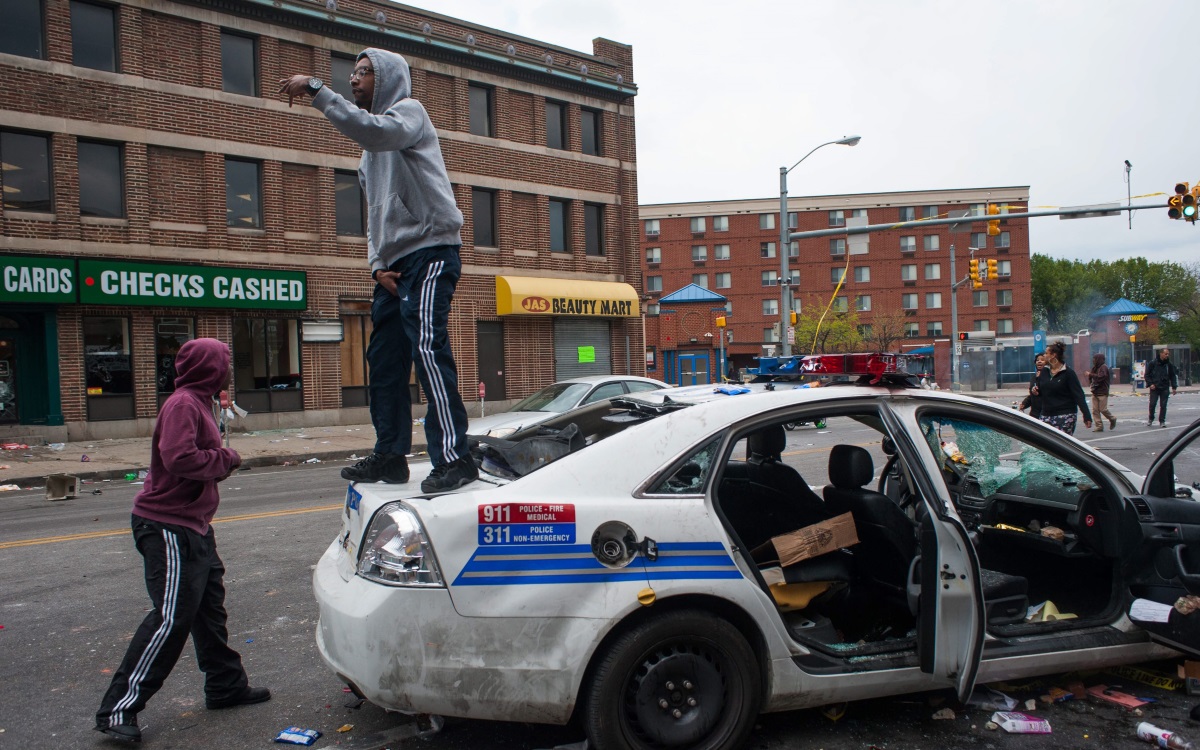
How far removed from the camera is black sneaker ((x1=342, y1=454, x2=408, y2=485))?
3832 millimetres

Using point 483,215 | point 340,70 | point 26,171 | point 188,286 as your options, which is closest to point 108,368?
point 188,286

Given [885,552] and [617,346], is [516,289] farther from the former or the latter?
[885,552]

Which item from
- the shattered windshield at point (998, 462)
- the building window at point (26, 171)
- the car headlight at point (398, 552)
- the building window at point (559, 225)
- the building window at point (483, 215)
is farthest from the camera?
the building window at point (559, 225)

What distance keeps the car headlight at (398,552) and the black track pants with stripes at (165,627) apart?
1069mm

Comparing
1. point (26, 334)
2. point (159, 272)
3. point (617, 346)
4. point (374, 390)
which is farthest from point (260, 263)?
point (374, 390)

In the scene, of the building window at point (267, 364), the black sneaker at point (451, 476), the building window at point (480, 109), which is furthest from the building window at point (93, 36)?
the black sneaker at point (451, 476)

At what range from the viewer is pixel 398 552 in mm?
3119

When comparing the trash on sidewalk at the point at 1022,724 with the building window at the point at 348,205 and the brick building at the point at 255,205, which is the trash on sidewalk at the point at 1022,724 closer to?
the brick building at the point at 255,205

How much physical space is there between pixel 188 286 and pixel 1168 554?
2137 cm

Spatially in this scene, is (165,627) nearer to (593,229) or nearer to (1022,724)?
(1022,724)

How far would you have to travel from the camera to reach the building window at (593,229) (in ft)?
97.7

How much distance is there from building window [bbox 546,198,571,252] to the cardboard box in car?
83.6 feet

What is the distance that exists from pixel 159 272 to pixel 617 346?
581 inches

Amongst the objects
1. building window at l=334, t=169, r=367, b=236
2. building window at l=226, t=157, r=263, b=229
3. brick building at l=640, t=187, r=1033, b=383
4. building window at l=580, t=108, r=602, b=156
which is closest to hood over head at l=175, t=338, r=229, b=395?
building window at l=226, t=157, r=263, b=229
